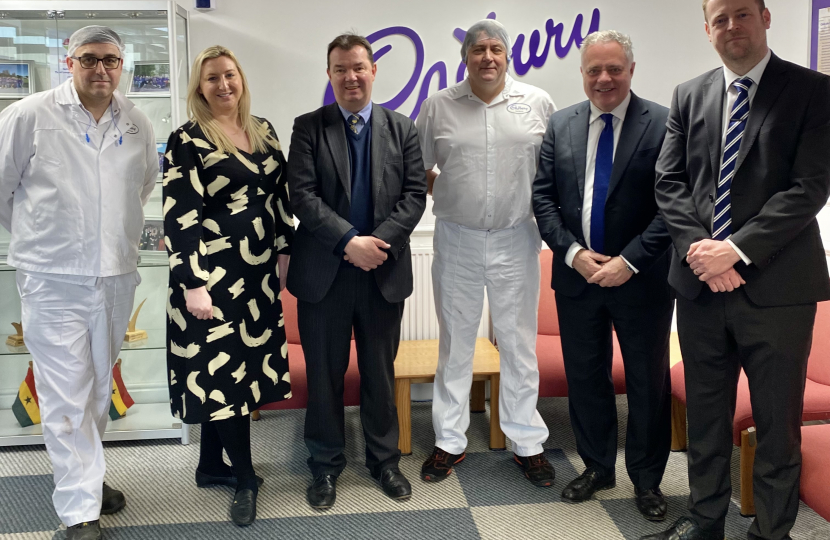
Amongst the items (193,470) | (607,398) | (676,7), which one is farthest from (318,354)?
(676,7)

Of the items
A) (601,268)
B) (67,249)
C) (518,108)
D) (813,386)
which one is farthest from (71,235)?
(813,386)

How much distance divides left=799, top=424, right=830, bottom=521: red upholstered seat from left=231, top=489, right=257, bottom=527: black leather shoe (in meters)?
1.95

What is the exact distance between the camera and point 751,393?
2223 millimetres

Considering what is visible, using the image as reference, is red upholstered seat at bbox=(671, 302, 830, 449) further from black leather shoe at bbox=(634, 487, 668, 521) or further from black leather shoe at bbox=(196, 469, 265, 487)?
black leather shoe at bbox=(196, 469, 265, 487)

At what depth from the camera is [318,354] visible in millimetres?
2762

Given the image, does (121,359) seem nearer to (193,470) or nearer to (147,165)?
(193,470)

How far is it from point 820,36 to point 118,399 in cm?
426

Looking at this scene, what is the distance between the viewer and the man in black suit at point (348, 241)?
265 centimetres

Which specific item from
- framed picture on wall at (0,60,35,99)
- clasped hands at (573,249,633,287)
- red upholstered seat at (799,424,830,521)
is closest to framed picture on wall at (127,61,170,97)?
framed picture on wall at (0,60,35,99)

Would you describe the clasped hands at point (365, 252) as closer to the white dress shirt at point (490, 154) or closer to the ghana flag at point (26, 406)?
the white dress shirt at point (490, 154)

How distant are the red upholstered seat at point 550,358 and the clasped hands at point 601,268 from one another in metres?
0.75

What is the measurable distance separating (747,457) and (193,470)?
2359 mm

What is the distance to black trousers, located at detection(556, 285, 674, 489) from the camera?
8.60 ft

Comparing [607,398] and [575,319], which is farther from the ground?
[575,319]
